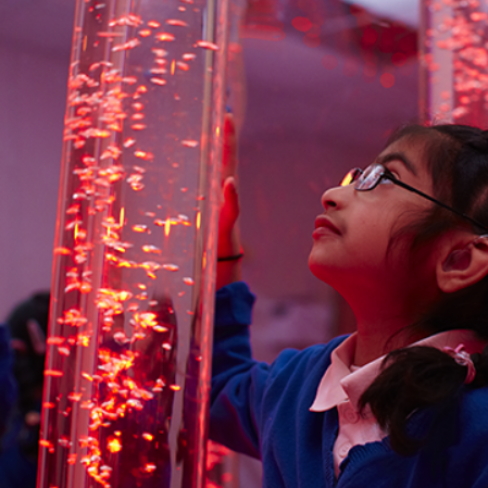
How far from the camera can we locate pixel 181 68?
0.57 m

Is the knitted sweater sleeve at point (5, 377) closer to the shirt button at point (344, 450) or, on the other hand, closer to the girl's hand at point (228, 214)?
the girl's hand at point (228, 214)

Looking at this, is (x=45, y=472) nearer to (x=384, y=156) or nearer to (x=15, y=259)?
(x=384, y=156)

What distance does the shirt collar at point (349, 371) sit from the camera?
1.84 feet

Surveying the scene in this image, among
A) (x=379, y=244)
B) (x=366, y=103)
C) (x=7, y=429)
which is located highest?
(x=366, y=103)

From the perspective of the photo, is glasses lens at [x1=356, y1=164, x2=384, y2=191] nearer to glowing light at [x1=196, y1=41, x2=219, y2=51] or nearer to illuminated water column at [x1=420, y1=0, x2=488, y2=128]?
glowing light at [x1=196, y1=41, x2=219, y2=51]

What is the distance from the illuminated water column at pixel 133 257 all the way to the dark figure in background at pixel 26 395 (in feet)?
3.21

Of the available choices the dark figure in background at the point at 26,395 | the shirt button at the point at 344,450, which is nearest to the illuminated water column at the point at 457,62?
the shirt button at the point at 344,450

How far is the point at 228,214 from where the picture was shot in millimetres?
788

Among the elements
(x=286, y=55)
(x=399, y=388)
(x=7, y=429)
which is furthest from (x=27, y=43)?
(x=399, y=388)

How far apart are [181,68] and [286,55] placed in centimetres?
168

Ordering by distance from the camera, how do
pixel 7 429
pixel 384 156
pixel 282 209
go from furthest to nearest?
pixel 282 209
pixel 7 429
pixel 384 156

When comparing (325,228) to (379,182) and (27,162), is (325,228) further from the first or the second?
(27,162)

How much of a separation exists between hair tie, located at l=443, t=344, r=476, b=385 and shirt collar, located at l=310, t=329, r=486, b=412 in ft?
0.09

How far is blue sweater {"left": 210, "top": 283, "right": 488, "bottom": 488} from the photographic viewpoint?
0.50m
